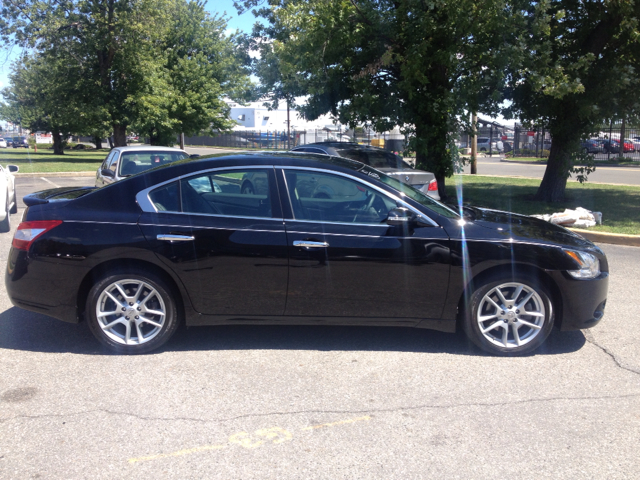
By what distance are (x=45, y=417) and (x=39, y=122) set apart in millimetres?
60850

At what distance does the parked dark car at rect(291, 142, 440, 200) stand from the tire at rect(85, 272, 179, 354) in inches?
248

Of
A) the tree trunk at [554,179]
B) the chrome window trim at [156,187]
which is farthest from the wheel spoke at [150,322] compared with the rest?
the tree trunk at [554,179]

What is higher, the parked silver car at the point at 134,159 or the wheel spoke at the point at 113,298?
the parked silver car at the point at 134,159

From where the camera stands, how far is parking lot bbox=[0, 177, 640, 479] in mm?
3293

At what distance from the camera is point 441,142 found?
1377cm

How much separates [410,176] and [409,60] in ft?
10.3

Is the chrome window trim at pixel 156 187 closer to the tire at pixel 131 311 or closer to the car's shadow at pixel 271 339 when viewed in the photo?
the tire at pixel 131 311

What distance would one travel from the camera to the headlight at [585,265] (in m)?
4.81

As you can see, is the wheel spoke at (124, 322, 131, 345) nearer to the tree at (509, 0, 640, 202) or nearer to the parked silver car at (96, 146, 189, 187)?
the parked silver car at (96, 146, 189, 187)

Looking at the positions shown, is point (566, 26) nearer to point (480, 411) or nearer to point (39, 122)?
point (480, 411)

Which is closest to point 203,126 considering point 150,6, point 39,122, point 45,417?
point 150,6

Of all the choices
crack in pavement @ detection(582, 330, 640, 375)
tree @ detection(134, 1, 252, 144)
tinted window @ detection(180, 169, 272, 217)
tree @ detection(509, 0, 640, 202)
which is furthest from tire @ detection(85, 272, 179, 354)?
tree @ detection(134, 1, 252, 144)

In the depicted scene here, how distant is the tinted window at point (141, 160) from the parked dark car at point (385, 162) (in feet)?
9.48

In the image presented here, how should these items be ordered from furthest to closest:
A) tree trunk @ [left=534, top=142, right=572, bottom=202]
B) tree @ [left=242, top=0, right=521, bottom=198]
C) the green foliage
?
1. the green foliage
2. tree trunk @ [left=534, top=142, right=572, bottom=202]
3. tree @ [left=242, top=0, right=521, bottom=198]
